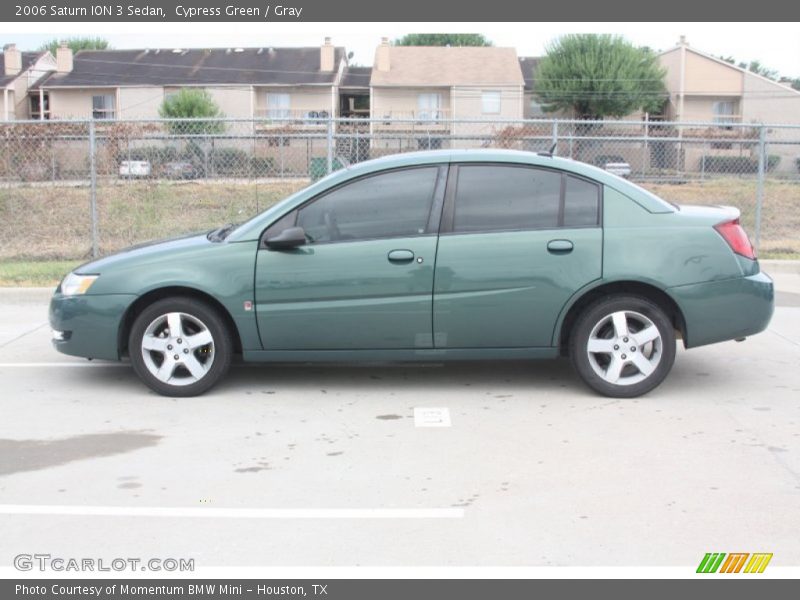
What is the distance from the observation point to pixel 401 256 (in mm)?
6555

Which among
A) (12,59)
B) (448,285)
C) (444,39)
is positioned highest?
(444,39)

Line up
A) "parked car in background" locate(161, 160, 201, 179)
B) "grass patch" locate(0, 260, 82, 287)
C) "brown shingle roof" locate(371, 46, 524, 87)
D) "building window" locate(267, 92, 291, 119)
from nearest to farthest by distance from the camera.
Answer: "grass patch" locate(0, 260, 82, 287) < "parked car in background" locate(161, 160, 201, 179) < "brown shingle roof" locate(371, 46, 524, 87) < "building window" locate(267, 92, 291, 119)

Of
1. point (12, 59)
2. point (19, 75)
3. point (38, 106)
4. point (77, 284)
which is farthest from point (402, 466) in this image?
point (38, 106)

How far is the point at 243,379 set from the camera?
7328mm

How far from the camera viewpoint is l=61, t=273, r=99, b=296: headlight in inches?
266

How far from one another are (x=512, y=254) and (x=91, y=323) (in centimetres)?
296

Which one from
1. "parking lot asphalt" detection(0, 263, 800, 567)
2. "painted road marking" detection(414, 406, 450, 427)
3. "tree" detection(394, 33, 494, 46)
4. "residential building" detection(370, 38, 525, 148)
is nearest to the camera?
"parking lot asphalt" detection(0, 263, 800, 567)

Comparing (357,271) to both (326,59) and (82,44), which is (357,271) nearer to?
(326,59)

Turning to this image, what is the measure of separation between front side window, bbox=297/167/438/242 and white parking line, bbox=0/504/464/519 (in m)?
2.44

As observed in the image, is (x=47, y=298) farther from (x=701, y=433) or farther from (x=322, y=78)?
(x=322, y=78)

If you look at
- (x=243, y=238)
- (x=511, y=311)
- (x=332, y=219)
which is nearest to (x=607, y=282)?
(x=511, y=311)

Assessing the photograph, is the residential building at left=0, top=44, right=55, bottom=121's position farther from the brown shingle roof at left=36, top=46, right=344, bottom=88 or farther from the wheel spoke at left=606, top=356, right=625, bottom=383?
the wheel spoke at left=606, top=356, right=625, bottom=383

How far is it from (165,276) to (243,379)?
111 cm

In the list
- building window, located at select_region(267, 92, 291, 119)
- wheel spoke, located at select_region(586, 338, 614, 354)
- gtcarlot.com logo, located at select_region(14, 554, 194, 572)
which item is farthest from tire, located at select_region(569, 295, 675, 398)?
building window, located at select_region(267, 92, 291, 119)
